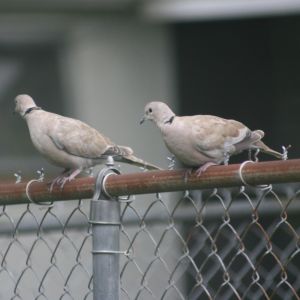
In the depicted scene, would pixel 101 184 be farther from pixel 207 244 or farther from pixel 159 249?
pixel 207 244

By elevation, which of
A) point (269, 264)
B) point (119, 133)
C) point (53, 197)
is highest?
point (53, 197)

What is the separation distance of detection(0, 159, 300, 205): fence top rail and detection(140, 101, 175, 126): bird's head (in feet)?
1.56

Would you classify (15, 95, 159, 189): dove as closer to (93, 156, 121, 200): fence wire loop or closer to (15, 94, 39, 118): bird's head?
(15, 94, 39, 118): bird's head

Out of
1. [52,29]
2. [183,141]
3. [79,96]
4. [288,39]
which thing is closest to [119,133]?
[79,96]

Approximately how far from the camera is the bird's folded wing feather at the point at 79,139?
171 inches

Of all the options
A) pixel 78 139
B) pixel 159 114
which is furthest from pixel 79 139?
pixel 159 114

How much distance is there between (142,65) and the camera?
9.20m

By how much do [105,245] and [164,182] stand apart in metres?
0.26

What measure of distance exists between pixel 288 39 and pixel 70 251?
3095mm

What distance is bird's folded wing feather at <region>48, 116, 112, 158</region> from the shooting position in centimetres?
434

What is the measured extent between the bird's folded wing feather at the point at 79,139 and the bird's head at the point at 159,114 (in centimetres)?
64

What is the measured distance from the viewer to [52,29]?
30.1 feet

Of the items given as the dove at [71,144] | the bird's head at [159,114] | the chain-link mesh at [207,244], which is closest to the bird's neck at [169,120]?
the bird's head at [159,114]

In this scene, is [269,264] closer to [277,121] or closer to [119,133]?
[277,121]
